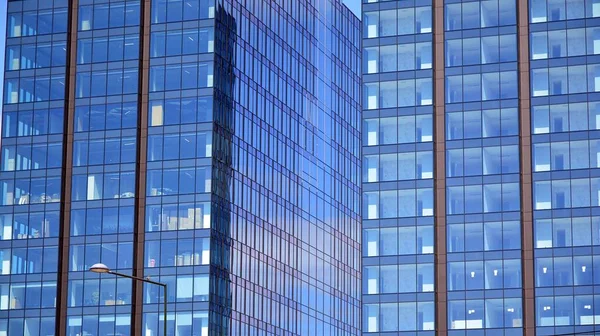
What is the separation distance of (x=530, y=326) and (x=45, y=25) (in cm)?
5391

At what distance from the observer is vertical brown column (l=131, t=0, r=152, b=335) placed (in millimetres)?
121062

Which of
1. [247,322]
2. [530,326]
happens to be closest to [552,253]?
[530,326]

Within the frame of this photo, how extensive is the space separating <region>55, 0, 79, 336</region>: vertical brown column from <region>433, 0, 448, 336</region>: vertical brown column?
35.0 metres

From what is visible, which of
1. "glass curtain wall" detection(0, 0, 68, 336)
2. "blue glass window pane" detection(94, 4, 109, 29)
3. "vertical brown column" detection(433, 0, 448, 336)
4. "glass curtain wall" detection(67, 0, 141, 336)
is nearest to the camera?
"vertical brown column" detection(433, 0, 448, 336)

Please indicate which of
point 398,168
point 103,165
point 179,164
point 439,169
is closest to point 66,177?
point 103,165

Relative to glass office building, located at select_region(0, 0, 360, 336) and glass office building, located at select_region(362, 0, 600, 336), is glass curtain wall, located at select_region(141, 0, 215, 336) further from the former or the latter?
glass office building, located at select_region(362, 0, 600, 336)

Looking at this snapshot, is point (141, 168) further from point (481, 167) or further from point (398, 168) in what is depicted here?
point (481, 167)

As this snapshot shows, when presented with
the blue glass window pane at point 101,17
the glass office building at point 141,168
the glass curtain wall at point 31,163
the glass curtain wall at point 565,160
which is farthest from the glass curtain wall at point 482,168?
the glass curtain wall at point 31,163

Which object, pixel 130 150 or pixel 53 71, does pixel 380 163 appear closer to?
pixel 130 150

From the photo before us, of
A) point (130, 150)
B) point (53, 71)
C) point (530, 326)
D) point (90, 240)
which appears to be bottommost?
point (530, 326)

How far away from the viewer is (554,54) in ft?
352

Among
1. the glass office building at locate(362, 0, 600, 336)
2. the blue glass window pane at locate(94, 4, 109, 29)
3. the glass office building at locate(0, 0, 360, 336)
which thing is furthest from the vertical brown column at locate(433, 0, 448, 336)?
the blue glass window pane at locate(94, 4, 109, 29)

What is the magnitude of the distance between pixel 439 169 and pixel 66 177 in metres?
36.4

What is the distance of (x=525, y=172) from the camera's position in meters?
106
